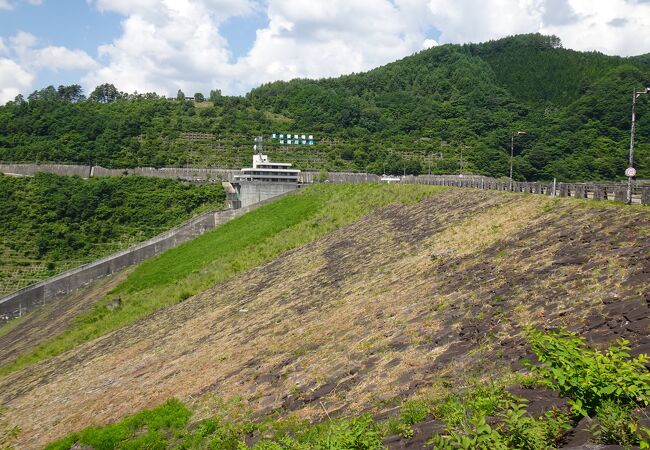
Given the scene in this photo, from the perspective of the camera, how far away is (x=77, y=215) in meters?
67.4

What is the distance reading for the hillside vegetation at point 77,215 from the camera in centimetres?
5662

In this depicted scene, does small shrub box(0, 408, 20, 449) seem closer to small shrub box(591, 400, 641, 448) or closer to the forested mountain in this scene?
small shrub box(591, 400, 641, 448)

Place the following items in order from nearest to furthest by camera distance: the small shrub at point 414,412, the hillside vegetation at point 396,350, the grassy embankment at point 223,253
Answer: the hillside vegetation at point 396,350 < the small shrub at point 414,412 < the grassy embankment at point 223,253

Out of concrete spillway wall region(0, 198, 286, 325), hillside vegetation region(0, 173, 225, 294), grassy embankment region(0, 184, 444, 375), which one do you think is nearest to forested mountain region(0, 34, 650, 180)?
hillside vegetation region(0, 173, 225, 294)

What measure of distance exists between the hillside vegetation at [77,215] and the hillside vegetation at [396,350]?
32.0 meters

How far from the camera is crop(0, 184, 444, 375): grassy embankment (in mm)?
28562

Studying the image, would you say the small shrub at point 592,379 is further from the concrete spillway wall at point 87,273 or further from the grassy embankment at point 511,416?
the concrete spillway wall at point 87,273

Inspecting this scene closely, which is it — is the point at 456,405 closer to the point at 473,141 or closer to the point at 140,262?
the point at 140,262

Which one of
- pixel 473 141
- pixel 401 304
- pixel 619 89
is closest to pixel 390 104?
pixel 473 141

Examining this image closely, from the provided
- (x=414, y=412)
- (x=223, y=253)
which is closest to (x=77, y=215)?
(x=223, y=253)

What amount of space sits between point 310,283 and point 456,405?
1371cm

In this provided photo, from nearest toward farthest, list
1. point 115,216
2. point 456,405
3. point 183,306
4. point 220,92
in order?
point 456,405
point 183,306
point 115,216
point 220,92

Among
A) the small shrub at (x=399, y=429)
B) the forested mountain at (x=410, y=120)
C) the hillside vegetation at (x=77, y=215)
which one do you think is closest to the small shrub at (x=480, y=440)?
the small shrub at (x=399, y=429)

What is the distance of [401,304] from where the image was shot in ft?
48.1
